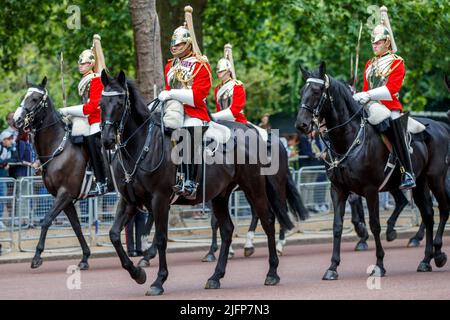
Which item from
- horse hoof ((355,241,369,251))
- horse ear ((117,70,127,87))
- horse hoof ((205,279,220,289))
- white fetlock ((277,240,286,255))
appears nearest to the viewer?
horse ear ((117,70,127,87))

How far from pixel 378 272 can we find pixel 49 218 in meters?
5.04

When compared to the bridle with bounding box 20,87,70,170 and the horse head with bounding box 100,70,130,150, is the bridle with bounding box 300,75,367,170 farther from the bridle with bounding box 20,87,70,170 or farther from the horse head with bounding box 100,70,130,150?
the bridle with bounding box 20,87,70,170

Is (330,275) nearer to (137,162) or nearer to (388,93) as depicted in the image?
(388,93)

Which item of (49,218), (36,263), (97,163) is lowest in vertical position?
(36,263)

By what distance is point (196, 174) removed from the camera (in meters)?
12.4

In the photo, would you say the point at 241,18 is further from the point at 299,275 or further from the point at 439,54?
the point at 299,275

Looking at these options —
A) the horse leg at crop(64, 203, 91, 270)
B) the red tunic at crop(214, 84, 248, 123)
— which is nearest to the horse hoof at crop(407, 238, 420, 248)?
the red tunic at crop(214, 84, 248, 123)

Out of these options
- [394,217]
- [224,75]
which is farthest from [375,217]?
[224,75]

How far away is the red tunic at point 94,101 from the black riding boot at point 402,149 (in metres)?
4.31

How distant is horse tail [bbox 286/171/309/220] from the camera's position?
55.2 ft

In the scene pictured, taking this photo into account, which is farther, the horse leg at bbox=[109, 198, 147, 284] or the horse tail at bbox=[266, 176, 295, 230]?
the horse tail at bbox=[266, 176, 295, 230]

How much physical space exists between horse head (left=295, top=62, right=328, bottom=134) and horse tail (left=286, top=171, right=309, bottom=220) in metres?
3.79

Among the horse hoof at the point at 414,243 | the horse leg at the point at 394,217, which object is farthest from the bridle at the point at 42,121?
the horse hoof at the point at 414,243

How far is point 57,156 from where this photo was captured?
1599cm
